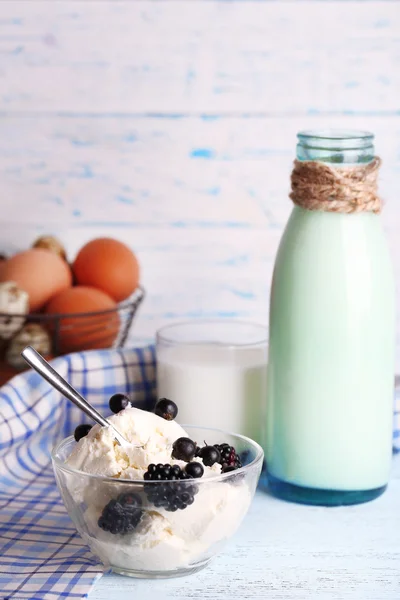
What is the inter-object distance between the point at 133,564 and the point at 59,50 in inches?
40.0

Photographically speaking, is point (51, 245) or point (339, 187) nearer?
point (339, 187)

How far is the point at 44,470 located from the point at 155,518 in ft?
1.30

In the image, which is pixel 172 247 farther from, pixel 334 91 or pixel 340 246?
pixel 340 246

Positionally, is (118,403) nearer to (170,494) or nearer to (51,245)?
(170,494)

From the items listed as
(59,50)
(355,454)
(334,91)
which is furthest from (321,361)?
(59,50)

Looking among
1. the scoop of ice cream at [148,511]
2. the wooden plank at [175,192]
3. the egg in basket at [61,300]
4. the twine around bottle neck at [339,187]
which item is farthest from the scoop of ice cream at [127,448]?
the wooden plank at [175,192]

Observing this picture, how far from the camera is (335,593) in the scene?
0.72 metres

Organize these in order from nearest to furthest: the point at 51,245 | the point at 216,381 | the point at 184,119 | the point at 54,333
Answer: the point at 216,381 < the point at 54,333 < the point at 51,245 < the point at 184,119

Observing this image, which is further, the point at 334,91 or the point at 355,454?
the point at 334,91

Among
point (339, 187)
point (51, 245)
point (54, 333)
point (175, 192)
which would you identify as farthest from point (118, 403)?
point (175, 192)

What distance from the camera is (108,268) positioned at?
4.28 ft

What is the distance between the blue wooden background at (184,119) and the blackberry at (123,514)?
87cm

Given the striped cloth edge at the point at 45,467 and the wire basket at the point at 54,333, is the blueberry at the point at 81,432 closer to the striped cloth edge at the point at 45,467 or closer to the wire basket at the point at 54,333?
the striped cloth edge at the point at 45,467

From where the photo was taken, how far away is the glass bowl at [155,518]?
70 centimetres
